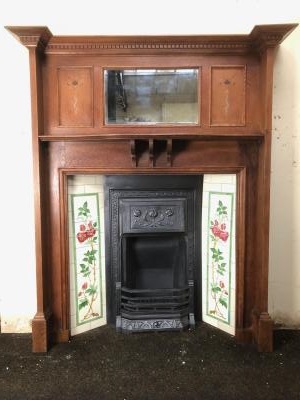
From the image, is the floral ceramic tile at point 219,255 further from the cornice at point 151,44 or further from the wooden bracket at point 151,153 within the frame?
the cornice at point 151,44

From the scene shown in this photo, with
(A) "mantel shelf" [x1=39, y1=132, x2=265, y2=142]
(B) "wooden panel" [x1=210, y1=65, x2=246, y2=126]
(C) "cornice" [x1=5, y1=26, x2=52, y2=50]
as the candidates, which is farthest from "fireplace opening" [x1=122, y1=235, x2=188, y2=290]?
(C) "cornice" [x1=5, y1=26, x2=52, y2=50]

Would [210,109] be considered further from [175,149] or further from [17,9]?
[17,9]

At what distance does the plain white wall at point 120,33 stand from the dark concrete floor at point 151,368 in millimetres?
387

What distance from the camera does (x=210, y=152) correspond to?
6.82 ft

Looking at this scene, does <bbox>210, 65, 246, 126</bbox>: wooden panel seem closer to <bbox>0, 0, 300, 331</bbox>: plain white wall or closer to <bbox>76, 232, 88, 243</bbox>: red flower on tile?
<bbox>0, 0, 300, 331</bbox>: plain white wall

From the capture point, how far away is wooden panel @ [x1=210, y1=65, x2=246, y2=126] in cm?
205

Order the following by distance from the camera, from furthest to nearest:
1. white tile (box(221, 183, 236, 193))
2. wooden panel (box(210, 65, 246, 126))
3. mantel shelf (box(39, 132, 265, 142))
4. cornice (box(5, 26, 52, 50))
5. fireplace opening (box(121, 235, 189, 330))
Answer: fireplace opening (box(121, 235, 189, 330)), white tile (box(221, 183, 236, 193)), wooden panel (box(210, 65, 246, 126)), mantel shelf (box(39, 132, 265, 142)), cornice (box(5, 26, 52, 50))

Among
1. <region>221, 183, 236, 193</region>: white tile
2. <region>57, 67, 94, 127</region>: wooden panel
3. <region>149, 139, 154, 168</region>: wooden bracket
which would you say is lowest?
<region>221, 183, 236, 193</region>: white tile

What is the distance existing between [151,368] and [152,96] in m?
1.51

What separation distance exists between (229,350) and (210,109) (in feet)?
4.53

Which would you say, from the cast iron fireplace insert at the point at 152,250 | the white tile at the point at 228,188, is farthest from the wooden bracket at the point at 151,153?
the white tile at the point at 228,188

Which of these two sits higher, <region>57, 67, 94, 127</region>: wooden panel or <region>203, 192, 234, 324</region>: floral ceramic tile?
<region>57, 67, 94, 127</region>: wooden panel

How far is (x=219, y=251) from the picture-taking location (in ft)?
7.52

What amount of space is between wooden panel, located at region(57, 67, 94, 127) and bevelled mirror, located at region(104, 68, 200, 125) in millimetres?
99
